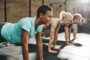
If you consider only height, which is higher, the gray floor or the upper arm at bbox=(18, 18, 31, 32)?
the upper arm at bbox=(18, 18, 31, 32)

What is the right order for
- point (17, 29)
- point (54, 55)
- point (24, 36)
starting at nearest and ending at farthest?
1. point (24, 36)
2. point (17, 29)
3. point (54, 55)

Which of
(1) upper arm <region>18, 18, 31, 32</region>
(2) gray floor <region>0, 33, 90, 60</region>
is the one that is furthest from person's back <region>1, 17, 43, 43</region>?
(2) gray floor <region>0, 33, 90, 60</region>

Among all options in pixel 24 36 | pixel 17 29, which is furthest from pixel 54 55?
pixel 24 36

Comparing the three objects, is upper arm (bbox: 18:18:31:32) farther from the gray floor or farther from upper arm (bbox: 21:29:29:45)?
the gray floor

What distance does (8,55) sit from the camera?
4.80m

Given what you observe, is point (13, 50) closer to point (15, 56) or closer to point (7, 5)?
point (15, 56)

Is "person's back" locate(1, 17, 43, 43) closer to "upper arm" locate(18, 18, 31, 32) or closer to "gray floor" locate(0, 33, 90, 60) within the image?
"upper arm" locate(18, 18, 31, 32)

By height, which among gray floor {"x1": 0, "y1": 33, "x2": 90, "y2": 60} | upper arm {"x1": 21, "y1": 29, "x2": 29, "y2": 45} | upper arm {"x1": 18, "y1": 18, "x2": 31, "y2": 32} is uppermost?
upper arm {"x1": 18, "y1": 18, "x2": 31, "y2": 32}

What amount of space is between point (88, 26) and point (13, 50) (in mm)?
6455

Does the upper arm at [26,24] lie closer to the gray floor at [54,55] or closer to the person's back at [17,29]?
the person's back at [17,29]

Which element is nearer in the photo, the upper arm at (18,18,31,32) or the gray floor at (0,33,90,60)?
the upper arm at (18,18,31,32)

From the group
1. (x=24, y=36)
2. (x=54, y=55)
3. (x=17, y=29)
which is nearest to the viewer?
(x=24, y=36)

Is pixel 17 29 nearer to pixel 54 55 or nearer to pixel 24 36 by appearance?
pixel 24 36

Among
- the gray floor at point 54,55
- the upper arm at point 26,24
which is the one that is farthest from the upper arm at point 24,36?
the gray floor at point 54,55
